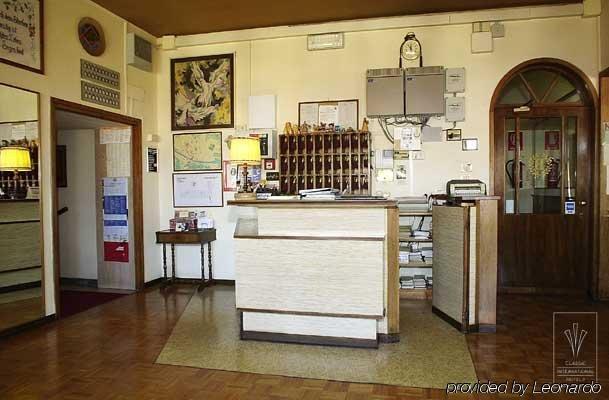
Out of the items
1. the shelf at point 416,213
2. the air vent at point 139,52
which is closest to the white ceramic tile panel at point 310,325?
the shelf at point 416,213

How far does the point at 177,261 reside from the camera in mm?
5984

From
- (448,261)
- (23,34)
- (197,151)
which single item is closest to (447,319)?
(448,261)

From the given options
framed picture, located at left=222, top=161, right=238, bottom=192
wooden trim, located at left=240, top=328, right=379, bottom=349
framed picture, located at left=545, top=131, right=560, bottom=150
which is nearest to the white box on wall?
framed picture, located at left=545, top=131, right=560, bottom=150

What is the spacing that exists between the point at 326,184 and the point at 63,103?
300 cm

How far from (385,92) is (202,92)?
8.12ft

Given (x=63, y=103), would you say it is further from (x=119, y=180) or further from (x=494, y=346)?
(x=494, y=346)

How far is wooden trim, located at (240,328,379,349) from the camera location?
334 centimetres

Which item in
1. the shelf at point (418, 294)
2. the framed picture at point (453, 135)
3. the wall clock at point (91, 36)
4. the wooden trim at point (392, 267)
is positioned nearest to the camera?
the wooden trim at point (392, 267)

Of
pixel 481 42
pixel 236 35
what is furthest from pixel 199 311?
pixel 481 42

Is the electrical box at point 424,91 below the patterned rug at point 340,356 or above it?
above

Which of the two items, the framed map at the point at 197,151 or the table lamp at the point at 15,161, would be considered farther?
the framed map at the point at 197,151

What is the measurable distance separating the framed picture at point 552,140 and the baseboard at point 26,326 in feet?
19.0

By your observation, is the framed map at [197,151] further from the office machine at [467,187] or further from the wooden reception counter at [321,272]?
the office machine at [467,187]

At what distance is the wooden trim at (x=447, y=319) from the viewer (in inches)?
149
